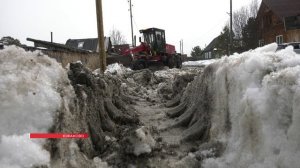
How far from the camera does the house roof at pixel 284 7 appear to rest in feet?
140

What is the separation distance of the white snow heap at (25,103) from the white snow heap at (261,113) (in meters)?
1.90

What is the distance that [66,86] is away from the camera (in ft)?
15.6

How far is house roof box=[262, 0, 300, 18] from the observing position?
4259 cm

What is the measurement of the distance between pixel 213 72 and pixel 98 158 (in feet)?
8.34

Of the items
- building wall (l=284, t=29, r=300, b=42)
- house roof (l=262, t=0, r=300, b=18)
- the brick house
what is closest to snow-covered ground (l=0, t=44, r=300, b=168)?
the brick house

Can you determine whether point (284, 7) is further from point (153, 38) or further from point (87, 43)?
point (87, 43)

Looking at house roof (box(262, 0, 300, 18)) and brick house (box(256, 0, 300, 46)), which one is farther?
house roof (box(262, 0, 300, 18))

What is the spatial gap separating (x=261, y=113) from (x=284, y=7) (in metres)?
43.2

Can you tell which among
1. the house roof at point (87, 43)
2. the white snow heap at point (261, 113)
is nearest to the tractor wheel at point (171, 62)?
the white snow heap at point (261, 113)

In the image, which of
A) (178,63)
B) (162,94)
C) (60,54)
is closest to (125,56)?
(178,63)

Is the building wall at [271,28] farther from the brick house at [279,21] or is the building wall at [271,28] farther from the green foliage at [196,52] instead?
the green foliage at [196,52]

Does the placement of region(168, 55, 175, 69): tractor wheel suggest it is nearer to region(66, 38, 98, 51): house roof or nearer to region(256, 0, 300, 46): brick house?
region(256, 0, 300, 46): brick house

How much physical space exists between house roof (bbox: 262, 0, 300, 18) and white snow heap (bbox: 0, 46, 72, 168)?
136 feet

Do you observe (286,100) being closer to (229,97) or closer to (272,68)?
(272,68)
